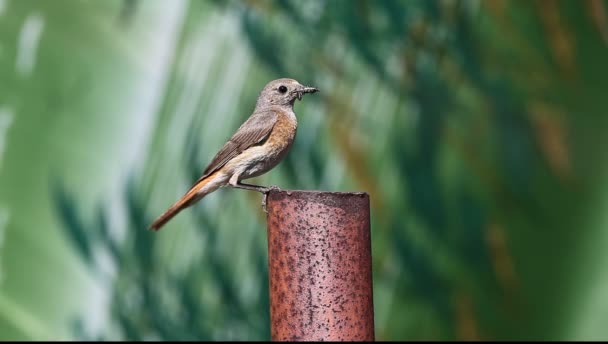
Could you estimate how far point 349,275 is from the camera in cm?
260

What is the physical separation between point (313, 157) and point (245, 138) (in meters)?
1.80

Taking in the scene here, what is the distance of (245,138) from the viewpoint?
4488 mm

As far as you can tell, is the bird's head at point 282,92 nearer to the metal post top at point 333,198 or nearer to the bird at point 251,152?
the bird at point 251,152

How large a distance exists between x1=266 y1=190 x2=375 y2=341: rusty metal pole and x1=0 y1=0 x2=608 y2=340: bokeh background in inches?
123

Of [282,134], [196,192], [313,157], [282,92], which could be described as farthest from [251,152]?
[313,157]

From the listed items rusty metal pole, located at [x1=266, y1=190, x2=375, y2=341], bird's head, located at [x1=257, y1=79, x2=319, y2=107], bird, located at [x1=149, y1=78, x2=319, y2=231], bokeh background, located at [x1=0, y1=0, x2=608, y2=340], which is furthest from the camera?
bokeh background, located at [x1=0, y1=0, x2=608, y2=340]

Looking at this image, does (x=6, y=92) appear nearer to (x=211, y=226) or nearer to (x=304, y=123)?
(x=211, y=226)

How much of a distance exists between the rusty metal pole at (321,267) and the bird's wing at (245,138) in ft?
6.08

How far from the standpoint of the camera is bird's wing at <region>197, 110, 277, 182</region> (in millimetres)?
4480

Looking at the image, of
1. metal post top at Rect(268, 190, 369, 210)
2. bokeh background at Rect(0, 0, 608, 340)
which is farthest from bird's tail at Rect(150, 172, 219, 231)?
metal post top at Rect(268, 190, 369, 210)

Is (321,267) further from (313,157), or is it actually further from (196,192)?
(313,157)

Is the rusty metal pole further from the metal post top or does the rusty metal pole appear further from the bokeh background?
the bokeh background

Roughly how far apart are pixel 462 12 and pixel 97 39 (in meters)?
2.94

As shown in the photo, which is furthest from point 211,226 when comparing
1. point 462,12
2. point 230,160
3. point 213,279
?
point 462,12
